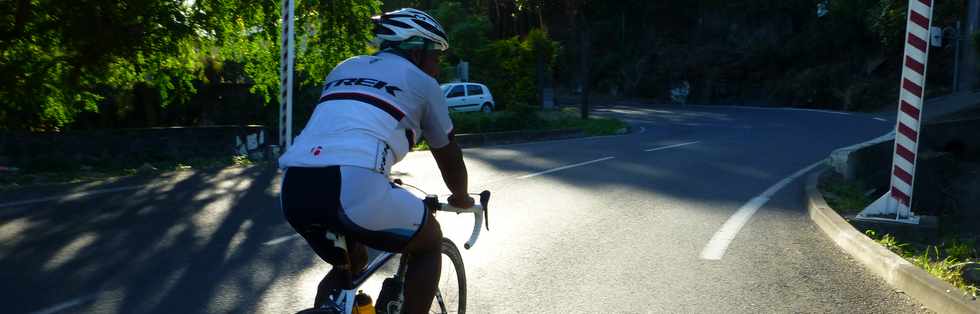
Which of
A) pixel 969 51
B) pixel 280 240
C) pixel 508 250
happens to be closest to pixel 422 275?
pixel 508 250

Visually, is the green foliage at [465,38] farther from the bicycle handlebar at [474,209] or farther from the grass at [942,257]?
the bicycle handlebar at [474,209]

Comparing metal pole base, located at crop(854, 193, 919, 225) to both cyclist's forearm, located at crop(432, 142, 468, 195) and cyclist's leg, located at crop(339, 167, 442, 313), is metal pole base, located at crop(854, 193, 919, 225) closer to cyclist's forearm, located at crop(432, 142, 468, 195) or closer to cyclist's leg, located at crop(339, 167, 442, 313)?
Result: cyclist's forearm, located at crop(432, 142, 468, 195)

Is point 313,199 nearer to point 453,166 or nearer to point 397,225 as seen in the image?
point 397,225

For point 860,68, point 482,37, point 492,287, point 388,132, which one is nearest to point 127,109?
point 492,287

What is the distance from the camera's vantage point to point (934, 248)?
708 centimetres

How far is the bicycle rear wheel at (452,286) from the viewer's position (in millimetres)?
3799

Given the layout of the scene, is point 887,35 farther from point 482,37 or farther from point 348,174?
point 348,174

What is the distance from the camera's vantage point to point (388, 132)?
3.05 meters

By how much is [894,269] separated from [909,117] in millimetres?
2468

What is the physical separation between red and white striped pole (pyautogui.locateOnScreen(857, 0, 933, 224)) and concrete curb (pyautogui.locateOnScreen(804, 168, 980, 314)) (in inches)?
18.7

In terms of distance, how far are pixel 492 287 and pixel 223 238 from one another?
2774 millimetres

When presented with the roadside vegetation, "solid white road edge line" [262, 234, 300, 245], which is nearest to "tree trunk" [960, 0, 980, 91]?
the roadside vegetation

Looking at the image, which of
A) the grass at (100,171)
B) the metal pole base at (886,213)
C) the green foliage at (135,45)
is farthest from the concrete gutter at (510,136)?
the metal pole base at (886,213)

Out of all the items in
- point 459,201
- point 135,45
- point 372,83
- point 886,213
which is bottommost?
point 886,213
